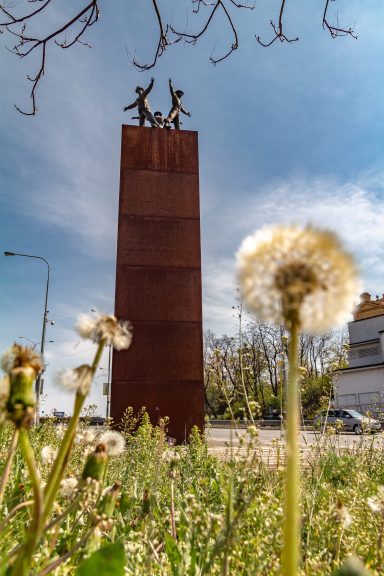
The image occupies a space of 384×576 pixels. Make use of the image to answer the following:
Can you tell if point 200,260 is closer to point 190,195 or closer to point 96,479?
point 190,195

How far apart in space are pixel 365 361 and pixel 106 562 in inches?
1683

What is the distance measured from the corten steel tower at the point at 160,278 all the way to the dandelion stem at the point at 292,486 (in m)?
9.12

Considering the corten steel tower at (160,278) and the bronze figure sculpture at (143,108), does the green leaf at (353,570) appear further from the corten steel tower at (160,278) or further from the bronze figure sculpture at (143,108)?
the bronze figure sculpture at (143,108)

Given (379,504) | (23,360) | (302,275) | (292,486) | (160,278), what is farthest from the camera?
(160,278)

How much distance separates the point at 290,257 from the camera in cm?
52

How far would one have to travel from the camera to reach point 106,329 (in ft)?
2.16

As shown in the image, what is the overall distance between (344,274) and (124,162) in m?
11.1

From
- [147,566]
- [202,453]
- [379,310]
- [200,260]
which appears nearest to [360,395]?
[379,310]

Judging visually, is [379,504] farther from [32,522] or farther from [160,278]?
[160,278]

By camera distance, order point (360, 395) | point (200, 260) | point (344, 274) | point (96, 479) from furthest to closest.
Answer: point (360, 395)
point (200, 260)
point (96, 479)
point (344, 274)

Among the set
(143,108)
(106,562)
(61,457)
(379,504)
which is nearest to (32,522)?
(61,457)

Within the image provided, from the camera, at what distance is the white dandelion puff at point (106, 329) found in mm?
655

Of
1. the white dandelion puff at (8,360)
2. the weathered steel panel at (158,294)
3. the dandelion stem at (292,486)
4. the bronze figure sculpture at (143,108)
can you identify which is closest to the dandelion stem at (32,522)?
the white dandelion puff at (8,360)

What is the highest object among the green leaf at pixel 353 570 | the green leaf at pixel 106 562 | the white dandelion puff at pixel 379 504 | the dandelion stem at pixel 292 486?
the dandelion stem at pixel 292 486
